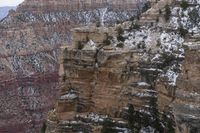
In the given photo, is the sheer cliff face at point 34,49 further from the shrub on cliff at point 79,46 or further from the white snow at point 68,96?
the white snow at point 68,96

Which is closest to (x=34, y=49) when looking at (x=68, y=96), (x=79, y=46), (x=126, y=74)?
(x=79, y=46)

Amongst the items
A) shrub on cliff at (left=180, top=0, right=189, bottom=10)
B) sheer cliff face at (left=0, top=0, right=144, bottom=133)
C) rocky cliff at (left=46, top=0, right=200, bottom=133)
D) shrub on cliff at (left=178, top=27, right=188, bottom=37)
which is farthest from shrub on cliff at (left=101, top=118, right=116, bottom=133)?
sheer cliff face at (left=0, top=0, right=144, bottom=133)

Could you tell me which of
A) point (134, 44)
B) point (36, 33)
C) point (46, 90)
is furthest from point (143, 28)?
point (36, 33)

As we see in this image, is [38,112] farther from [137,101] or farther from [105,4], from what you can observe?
[137,101]

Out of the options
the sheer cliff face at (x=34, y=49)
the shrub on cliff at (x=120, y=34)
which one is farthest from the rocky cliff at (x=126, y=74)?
the sheer cliff face at (x=34, y=49)

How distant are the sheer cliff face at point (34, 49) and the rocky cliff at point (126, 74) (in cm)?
6350

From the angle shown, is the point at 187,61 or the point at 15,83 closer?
the point at 187,61

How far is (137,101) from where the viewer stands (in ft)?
116

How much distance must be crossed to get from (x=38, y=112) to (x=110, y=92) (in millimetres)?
75236

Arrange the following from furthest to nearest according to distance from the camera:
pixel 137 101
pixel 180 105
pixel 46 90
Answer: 1. pixel 46 90
2. pixel 137 101
3. pixel 180 105

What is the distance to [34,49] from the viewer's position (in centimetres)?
14762

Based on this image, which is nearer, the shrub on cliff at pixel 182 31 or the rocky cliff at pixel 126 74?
the rocky cliff at pixel 126 74

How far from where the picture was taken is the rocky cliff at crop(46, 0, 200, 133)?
34.7 metres

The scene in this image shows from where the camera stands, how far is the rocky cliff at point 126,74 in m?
34.7
